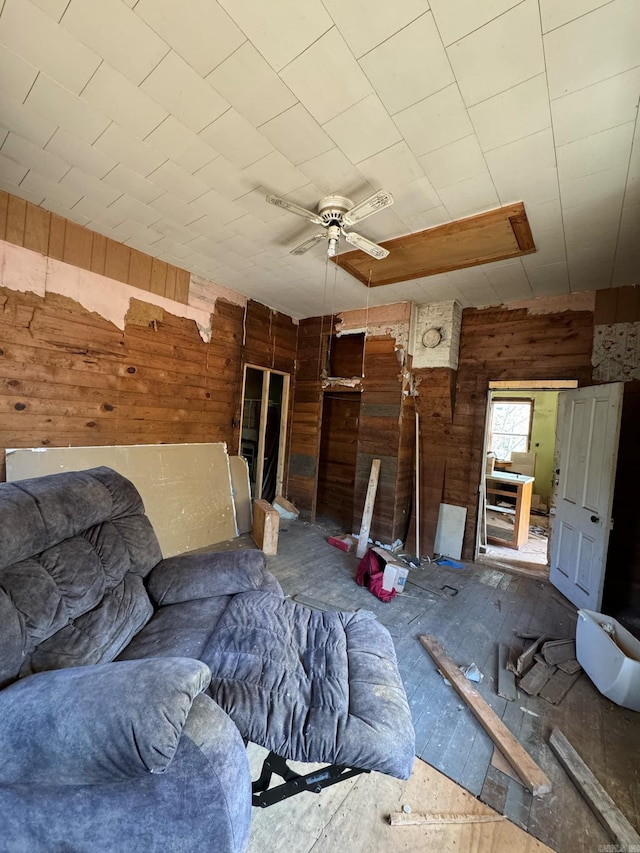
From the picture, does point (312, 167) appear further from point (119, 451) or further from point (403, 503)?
point (403, 503)

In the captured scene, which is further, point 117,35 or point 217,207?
point 217,207

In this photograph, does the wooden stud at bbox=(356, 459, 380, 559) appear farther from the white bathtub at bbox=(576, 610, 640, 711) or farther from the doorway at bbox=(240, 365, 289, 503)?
the white bathtub at bbox=(576, 610, 640, 711)

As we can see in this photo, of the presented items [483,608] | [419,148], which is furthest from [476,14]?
[483,608]

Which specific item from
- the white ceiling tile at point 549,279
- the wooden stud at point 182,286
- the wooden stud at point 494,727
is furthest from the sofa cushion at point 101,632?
the white ceiling tile at point 549,279

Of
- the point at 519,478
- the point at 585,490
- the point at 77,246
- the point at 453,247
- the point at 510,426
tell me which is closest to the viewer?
the point at 453,247

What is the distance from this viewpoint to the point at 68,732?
0.83 metres

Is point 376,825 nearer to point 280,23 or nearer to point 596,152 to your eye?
point 280,23

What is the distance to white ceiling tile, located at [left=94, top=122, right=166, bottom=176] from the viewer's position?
1.82 metres

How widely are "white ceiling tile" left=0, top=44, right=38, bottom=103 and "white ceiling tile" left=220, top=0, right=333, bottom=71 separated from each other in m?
0.97

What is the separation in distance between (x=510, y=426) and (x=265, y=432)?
4.97 metres

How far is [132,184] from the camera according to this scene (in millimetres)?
2219

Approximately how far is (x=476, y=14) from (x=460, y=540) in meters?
3.85

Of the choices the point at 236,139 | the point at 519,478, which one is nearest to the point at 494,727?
the point at 236,139

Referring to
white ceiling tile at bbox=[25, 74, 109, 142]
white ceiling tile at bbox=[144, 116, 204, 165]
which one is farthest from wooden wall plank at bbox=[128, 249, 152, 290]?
white ceiling tile at bbox=[144, 116, 204, 165]
